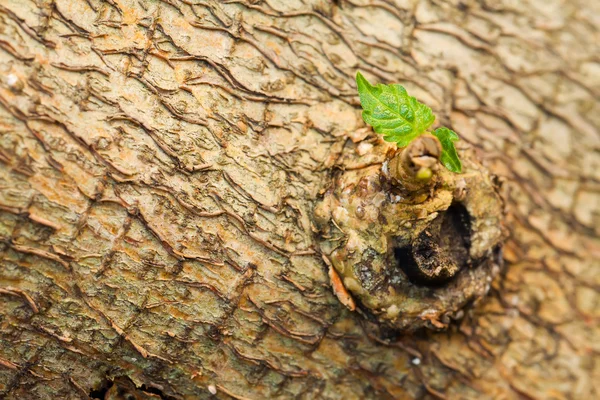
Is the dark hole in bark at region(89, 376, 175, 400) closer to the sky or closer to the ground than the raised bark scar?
closer to the ground

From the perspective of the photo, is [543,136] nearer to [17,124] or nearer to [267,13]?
[267,13]

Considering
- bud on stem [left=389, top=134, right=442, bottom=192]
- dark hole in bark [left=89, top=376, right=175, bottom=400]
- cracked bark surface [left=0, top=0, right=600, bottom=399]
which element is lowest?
dark hole in bark [left=89, top=376, right=175, bottom=400]

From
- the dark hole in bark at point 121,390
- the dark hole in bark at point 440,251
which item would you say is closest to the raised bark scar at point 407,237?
the dark hole in bark at point 440,251

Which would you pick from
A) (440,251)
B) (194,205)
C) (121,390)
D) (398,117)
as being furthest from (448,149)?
(121,390)

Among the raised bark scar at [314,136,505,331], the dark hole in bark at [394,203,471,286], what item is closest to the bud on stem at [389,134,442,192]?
the raised bark scar at [314,136,505,331]

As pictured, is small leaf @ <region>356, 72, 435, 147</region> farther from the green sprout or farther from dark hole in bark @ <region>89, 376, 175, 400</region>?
dark hole in bark @ <region>89, 376, 175, 400</region>

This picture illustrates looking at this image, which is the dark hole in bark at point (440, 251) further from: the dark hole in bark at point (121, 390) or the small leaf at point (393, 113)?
the dark hole in bark at point (121, 390)

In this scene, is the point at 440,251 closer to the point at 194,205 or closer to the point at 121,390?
the point at 194,205
